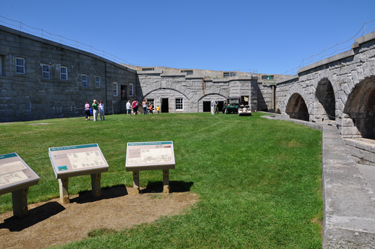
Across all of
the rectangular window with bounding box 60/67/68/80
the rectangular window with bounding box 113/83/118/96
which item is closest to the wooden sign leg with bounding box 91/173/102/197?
the rectangular window with bounding box 60/67/68/80

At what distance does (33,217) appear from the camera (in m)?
4.68

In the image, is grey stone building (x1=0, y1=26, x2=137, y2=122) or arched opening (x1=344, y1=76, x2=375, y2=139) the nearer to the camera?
arched opening (x1=344, y1=76, x2=375, y2=139)

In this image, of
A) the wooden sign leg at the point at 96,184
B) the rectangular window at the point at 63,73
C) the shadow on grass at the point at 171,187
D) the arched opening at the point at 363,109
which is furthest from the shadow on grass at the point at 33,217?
the rectangular window at the point at 63,73

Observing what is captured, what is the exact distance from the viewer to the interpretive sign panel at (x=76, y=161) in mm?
5090

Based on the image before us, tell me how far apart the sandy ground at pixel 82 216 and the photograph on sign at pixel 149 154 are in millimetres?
678

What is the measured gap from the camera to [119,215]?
4676mm

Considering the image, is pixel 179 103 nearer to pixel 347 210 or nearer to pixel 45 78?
pixel 45 78

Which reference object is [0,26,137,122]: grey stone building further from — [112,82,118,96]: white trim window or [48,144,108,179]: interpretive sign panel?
[48,144,108,179]: interpretive sign panel

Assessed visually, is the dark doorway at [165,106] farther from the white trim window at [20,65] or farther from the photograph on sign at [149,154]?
the photograph on sign at [149,154]

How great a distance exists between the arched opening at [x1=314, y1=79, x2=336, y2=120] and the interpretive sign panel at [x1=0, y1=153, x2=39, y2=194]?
721 inches

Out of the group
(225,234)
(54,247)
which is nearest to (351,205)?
(225,234)

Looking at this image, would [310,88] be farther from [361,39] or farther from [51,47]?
[51,47]

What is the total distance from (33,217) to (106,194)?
1.43 m

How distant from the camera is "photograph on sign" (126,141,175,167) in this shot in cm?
557
